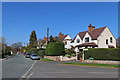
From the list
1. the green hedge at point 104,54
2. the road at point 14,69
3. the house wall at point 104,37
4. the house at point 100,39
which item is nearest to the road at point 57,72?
the road at point 14,69

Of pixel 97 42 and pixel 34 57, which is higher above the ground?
pixel 97 42

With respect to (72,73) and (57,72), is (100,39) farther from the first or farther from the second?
(72,73)

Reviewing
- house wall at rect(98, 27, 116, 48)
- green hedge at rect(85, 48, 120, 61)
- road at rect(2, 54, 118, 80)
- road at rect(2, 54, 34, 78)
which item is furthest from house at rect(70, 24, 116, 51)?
road at rect(2, 54, 118, 80)

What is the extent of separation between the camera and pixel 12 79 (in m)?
10.3

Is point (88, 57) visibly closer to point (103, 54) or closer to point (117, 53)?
point (103, 54)

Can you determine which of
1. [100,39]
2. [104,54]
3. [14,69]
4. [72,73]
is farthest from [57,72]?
[100,39]

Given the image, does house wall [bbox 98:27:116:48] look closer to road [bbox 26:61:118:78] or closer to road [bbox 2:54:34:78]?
road [bbox 2:54:34:78]

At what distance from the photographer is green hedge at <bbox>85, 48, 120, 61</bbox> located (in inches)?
1004

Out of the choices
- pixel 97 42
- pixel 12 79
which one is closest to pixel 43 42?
pixel 97 42

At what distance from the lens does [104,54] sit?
26.8m

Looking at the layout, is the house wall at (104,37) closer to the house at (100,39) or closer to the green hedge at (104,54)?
the house at (100,39)

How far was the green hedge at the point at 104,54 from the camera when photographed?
25.5 metres

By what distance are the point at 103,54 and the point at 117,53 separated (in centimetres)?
242

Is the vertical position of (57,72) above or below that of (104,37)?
below
